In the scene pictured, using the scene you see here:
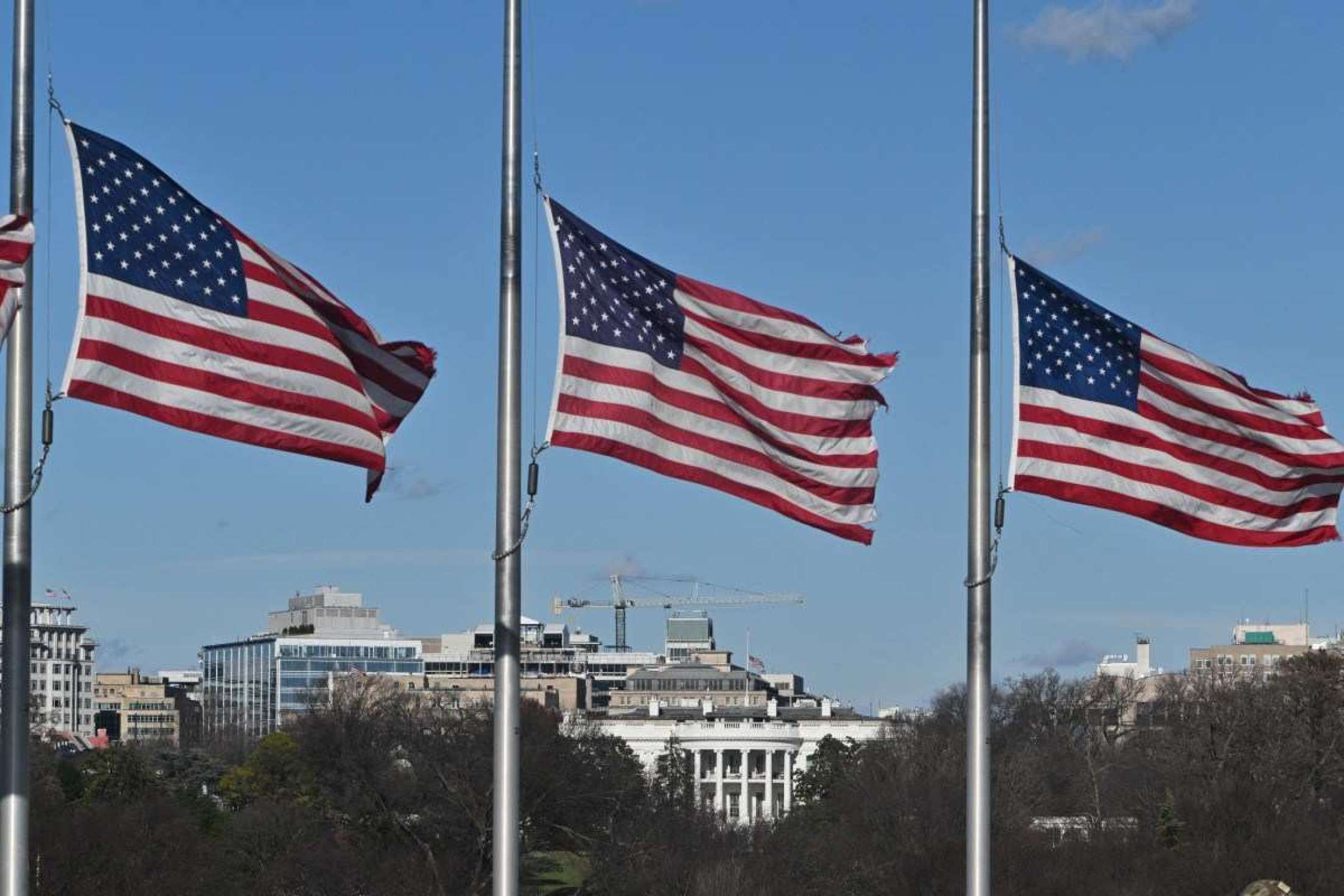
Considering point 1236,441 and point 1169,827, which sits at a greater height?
point 1236,441

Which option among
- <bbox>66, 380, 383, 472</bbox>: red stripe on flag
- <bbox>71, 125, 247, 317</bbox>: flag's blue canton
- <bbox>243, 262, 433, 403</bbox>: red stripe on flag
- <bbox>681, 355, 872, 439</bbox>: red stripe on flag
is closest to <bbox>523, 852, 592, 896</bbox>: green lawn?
<bbox>681, 355, 872, 439</bbox>: red stripe on flag

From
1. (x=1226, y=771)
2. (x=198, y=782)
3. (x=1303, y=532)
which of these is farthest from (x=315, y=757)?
(x=1303, y=532)

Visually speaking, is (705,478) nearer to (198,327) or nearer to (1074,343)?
(1074,343)

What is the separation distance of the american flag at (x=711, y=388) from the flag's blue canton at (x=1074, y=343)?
1615 millimetres

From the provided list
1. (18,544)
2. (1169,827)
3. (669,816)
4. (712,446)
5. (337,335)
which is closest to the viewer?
(18,544)

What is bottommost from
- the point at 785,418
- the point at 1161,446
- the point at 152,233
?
the point at 1161,446

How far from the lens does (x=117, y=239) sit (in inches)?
891

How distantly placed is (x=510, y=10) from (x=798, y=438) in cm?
501

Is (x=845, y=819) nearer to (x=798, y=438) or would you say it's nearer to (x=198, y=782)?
(x=198, y=782)

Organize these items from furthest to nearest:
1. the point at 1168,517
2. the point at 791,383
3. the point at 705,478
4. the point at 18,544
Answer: the point at 1168,517 < the point at 791,383 < the point at 705,478 < the point at 18,544

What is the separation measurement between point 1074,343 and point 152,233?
31.5 feet

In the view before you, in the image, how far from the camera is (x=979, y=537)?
85.7 feet

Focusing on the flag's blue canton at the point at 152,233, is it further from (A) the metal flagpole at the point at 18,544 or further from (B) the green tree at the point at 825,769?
(B) the green tree at the point at 825,769

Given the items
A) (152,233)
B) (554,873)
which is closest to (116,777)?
(554,873)
